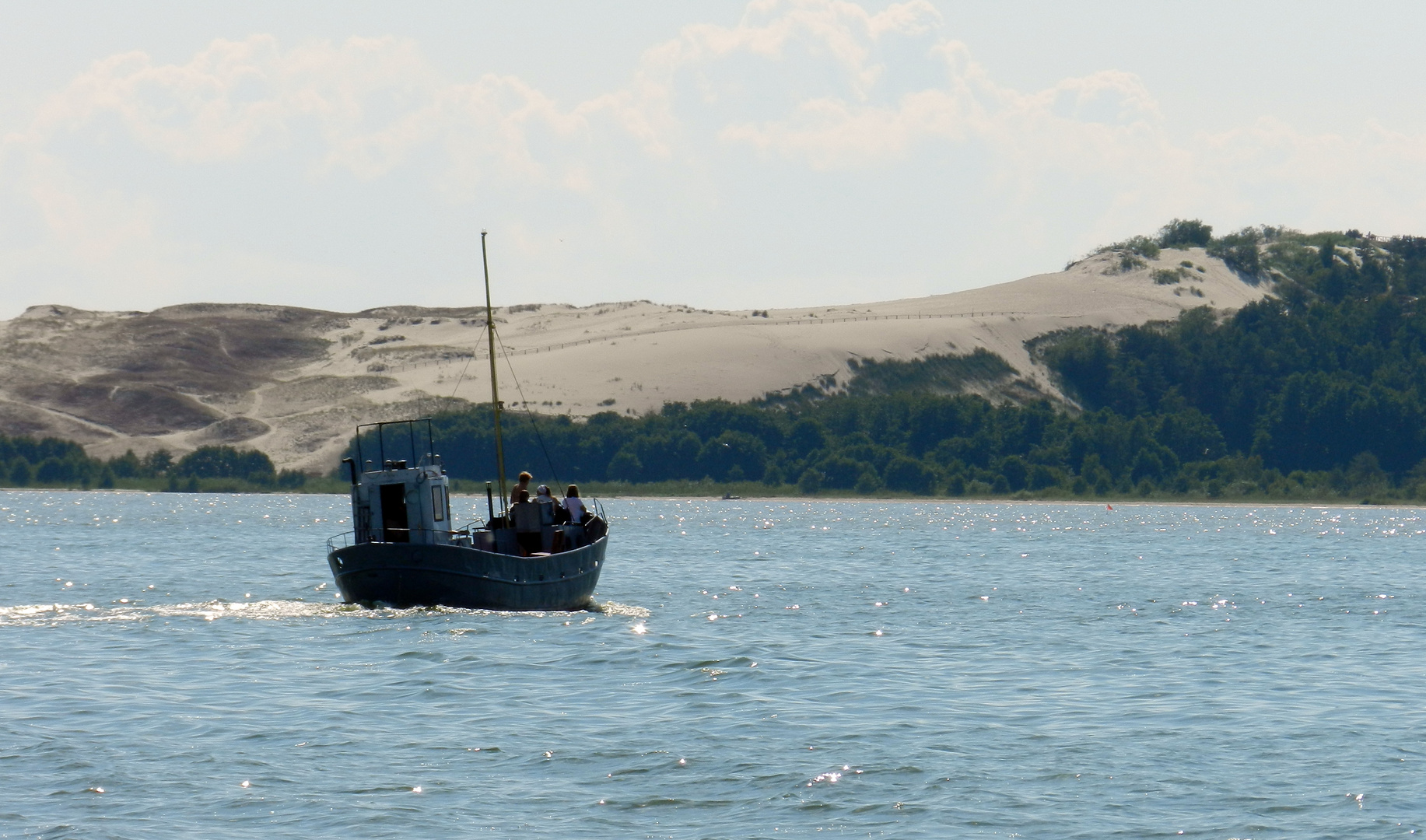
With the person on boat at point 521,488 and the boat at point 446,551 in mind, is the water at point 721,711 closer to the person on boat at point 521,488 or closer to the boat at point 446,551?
the boat at point 446,551

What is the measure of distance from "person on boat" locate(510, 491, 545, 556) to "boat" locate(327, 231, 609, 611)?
0.06 ft

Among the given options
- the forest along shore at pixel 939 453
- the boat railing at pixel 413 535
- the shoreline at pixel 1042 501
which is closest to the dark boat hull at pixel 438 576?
the boat railing at pixel 413 535

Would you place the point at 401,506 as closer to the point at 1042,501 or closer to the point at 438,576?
the point at 438,576

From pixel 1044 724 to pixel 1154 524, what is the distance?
92.7 m

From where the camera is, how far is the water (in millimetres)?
20219

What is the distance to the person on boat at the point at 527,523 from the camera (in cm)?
4331

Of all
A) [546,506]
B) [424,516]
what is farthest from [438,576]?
[546,506]

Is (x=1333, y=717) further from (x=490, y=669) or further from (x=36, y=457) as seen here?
(x=36, y=457)

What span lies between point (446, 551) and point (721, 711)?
14492 mm

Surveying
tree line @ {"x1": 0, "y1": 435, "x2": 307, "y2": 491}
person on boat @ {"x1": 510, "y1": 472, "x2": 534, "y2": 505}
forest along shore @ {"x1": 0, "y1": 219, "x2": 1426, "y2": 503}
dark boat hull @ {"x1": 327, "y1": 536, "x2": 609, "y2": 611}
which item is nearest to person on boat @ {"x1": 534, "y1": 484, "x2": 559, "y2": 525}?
person on boat @ {"x1": 510, "y1": 472, "x2": 534, "y2": 505}

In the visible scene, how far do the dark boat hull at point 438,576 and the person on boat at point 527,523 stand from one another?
4.00 feet

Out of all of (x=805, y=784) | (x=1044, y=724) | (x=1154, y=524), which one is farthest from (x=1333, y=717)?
(x=1154, y=524)

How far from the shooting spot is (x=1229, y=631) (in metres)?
40.9

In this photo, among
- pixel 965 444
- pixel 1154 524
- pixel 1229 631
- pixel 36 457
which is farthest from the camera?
pixel 36 457
